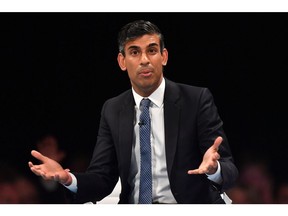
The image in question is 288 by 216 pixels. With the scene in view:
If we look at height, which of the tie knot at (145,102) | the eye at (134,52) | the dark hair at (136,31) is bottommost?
the tie knot at (145,102)

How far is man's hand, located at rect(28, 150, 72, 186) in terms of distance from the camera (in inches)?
70.3

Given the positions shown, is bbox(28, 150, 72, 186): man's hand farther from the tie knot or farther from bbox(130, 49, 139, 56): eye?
bbox(130, 49, 139, 56): eye

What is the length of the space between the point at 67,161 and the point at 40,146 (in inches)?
8.5

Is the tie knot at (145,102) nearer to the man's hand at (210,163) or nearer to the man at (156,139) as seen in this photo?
the man at (156,139)

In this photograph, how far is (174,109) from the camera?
84.2 inches

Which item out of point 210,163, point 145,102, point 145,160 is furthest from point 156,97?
point 210,163

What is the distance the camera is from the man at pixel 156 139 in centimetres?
204

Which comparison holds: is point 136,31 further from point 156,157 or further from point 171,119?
point 156,157

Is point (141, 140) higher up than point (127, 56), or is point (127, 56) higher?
point (127, 56)

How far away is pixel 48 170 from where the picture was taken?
183 centimetres

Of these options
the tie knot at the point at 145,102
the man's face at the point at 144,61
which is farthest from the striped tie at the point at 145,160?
the man's face at the point at 144,61

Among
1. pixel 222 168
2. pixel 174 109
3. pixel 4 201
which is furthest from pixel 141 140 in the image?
pixel 4 201

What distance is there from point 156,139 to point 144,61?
36 centimetres

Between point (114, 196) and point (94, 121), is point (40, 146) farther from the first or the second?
point (114, 196)
